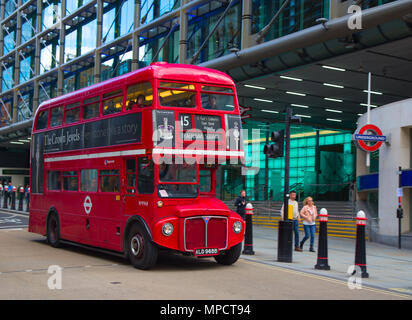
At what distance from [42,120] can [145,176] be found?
6573mm

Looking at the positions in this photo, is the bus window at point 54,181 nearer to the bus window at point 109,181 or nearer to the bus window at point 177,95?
the bus window at point 109,181

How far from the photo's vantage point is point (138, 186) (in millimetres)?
11758

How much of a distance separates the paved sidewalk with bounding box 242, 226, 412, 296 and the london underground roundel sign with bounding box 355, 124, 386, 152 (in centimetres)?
364

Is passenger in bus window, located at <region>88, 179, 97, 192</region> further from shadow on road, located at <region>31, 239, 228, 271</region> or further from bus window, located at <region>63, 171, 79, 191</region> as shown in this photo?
shadow on road, located at <region>31, 239, 228, 271</region>

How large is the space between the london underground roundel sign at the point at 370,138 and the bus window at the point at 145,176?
10.4 m

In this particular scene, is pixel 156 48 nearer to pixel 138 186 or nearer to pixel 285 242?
pixel 285 242

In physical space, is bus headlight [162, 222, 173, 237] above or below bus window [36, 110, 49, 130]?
below

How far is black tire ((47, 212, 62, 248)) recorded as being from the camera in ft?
50.8

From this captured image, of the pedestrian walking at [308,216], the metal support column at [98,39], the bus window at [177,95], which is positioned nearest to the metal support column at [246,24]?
the pedestrian walking at [308,216]

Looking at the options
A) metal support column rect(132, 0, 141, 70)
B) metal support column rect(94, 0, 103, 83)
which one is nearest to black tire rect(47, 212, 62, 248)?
metal support column rect(132, 0, 141, 70)

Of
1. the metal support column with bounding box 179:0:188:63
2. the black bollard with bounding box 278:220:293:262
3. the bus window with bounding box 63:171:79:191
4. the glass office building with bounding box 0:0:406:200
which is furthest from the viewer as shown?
the metal support column with bounding box 179:0:188:63

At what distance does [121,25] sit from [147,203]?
97.3 ft

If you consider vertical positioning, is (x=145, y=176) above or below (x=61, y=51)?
below

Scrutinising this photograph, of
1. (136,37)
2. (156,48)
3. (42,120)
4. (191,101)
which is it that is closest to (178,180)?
(191,101)
